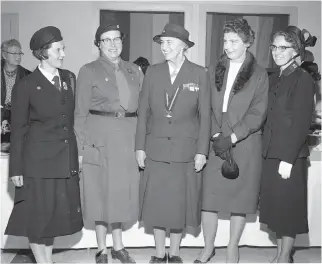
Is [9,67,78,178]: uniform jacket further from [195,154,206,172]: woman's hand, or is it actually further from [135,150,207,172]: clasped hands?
[195,154,206,172]: woman's hand

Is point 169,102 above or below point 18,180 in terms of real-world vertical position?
above

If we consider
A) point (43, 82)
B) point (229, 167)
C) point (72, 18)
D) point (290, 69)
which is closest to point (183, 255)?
point (229, 167)

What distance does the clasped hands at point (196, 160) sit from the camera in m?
3.59

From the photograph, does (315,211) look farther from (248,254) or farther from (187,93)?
(187,93)

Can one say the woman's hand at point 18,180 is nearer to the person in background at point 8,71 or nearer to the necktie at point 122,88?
the necktie at point 122,88

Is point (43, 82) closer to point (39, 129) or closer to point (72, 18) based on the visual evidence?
point (39, 129)

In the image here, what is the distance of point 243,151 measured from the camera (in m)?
3.64

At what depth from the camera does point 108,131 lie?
3.69 meters

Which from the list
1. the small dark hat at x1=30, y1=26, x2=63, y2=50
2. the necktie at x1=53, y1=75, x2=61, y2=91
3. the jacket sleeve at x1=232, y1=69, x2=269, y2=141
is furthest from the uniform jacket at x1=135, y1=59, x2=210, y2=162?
the small dark hat at x1=30, y1=26, x2=63, y2=50

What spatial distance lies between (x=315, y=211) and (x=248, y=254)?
2.37 ft

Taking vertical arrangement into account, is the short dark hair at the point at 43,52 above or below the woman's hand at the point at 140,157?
above

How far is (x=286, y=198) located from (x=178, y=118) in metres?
1.04

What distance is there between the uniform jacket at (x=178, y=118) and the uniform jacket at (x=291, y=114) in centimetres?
52

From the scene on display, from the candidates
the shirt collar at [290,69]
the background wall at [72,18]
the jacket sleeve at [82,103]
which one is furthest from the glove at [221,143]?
the background wall at [72,18]
